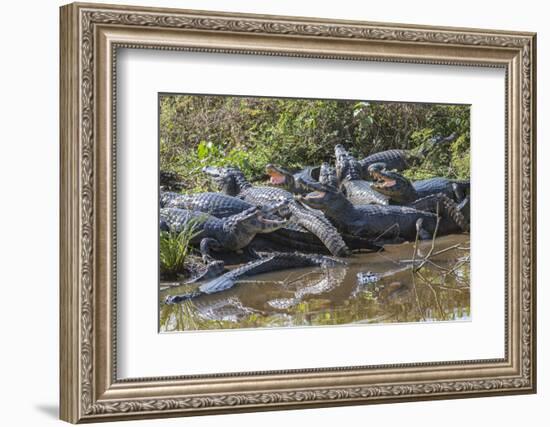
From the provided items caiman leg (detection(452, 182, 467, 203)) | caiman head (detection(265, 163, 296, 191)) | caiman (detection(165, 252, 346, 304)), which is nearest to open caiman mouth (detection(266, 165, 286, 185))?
caiman head (detection(265, 163, 296, 191))

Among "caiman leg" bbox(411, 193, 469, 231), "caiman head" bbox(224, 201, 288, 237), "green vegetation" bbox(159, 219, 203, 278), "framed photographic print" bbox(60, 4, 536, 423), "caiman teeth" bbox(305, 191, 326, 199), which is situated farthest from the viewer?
"caiman leg" bbox(411, 193, 469, 231)

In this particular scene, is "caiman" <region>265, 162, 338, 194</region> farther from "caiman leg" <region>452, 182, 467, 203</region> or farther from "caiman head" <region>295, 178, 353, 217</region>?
"caiman leg" <region>452, 182, 467, 203</region>

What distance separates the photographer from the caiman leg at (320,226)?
12.7 ft

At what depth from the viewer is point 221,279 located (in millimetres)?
3750

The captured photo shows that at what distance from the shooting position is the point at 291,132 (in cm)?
387

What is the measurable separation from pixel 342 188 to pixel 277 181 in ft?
0.75

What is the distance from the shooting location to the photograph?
371 cm

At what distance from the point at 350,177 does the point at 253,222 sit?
38 cm

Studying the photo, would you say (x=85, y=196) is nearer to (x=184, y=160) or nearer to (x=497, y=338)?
(x=184, y=160)

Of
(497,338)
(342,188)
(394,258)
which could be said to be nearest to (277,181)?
(342,188)

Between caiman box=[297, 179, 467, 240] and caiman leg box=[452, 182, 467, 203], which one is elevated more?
caiman leg box=[452, 182, 467, 203]

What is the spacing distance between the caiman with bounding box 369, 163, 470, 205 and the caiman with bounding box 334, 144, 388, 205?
0.16 ft

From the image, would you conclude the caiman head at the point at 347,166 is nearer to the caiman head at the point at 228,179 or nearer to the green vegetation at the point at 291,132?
the green vegetation at the point at 291,132

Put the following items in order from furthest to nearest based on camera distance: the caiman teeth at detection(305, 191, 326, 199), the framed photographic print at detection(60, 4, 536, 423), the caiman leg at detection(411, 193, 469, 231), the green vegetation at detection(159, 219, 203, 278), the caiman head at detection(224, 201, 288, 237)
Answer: the caiman leg at detection(411, 193, 469, 231)
the caiman teeth at detection(305, 191, 326, 199)
the caiman head at detection(224, 201, 288, 237)
the green vegetation at detection(159, 219, 203, 278)
the framed photographic print at detection(60, 4, 536, 423)
